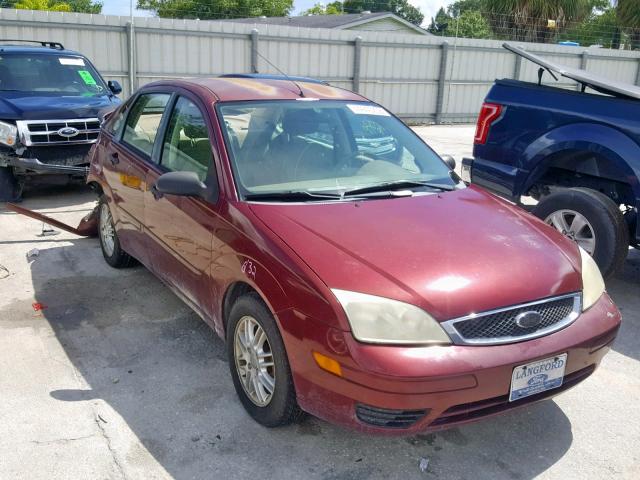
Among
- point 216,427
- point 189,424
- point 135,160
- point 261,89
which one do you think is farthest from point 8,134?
point 216,427

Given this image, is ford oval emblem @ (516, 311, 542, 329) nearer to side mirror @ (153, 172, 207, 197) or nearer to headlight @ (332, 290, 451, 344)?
headlight @ (332, 290, 451, 344)

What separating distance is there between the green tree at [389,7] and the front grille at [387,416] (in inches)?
1595

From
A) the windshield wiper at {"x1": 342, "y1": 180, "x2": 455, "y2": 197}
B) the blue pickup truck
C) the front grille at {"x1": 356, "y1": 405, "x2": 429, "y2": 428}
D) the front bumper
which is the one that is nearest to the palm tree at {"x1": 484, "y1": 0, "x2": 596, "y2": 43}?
the blue pickup truck

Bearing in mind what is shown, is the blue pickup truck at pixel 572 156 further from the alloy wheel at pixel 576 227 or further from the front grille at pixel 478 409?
the front grille at pixel 478 409

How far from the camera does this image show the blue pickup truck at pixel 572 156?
4887 millimetres

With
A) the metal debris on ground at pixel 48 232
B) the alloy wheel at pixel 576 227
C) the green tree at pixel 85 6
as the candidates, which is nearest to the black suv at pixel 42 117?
the metal debris on ground at pixel 48 232

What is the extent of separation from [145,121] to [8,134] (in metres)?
3.42

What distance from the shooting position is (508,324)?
9.01 ft

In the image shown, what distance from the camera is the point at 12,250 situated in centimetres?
598

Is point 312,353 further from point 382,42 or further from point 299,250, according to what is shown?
point 382,42

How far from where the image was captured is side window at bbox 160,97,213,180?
12.5 ft

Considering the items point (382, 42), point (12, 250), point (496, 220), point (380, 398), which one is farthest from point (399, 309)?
point (382, 42)

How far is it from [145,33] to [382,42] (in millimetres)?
6209

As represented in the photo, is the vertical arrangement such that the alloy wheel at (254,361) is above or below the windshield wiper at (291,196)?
below
